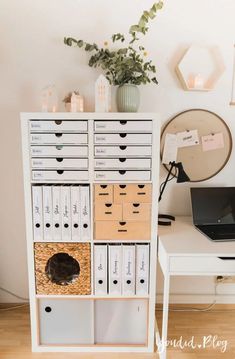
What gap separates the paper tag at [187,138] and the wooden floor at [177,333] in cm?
124

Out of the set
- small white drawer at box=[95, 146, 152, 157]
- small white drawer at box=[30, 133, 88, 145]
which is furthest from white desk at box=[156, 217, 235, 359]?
small white drawer at box=[30, 133, 88, 145]

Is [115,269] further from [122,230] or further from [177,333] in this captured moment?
[177,333]

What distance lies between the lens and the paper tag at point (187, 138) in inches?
74.9

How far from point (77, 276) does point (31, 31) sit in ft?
5.18

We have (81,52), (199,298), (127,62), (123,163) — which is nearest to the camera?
(123,163)

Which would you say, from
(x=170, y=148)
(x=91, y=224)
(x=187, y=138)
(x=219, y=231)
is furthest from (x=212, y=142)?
(x=91, y=224)

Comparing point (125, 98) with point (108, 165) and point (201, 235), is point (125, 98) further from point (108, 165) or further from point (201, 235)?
point (201, 235)

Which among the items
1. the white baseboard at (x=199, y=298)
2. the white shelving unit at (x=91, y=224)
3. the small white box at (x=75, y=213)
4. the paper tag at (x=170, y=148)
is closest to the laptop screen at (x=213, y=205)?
the paper tag at (x=170, y=148)

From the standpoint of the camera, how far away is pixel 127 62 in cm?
163

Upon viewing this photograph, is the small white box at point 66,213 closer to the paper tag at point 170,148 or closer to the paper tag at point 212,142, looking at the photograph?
the paper tag at point 170,148

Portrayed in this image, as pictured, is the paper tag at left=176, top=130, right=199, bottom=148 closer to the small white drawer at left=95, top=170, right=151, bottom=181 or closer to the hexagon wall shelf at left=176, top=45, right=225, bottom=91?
the hexagon wall shelf at left=176, top=45, right=225, bottom=91

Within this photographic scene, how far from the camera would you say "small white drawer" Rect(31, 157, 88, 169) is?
4.93ft

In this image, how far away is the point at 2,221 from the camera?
1999mm

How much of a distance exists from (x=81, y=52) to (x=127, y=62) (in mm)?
393
